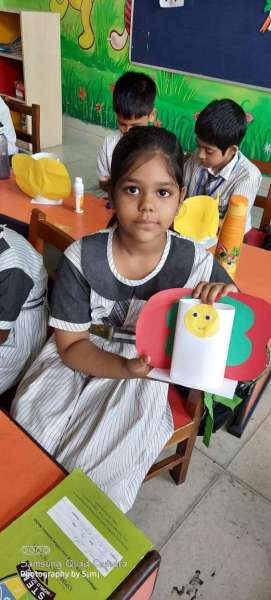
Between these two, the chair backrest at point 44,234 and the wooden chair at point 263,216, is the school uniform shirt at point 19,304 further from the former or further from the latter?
the wooden chair at point 263,216

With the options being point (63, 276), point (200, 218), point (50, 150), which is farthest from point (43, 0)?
point (63, 276)

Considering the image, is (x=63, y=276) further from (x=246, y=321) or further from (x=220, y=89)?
(x=220, y=89)

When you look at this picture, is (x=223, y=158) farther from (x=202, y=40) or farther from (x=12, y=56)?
(x=12, y=56)

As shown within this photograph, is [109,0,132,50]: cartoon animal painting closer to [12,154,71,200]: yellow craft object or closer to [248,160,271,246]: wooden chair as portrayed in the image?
[248,160,271,246]: wooden chair

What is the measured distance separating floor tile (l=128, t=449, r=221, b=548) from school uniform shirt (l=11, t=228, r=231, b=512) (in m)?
0.46

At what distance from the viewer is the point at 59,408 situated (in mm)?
1003

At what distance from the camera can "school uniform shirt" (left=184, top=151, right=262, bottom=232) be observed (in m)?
1.81

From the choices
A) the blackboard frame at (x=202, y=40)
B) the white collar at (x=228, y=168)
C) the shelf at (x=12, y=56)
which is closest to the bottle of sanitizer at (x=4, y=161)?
the white collar at (x=228, y=168)

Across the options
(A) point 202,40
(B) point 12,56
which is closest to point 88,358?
(A) point 202,40

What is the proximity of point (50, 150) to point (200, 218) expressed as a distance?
3570 millimetres

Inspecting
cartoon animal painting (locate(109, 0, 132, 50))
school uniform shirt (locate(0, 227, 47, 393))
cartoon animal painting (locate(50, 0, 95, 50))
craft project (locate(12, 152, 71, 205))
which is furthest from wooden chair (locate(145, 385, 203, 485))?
cartoon animal painting (locate(50, 0, 95, 50))

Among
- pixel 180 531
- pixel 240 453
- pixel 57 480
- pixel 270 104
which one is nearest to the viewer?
pixel 57 480

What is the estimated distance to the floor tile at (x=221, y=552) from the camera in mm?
1188

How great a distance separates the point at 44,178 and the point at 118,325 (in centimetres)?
86
